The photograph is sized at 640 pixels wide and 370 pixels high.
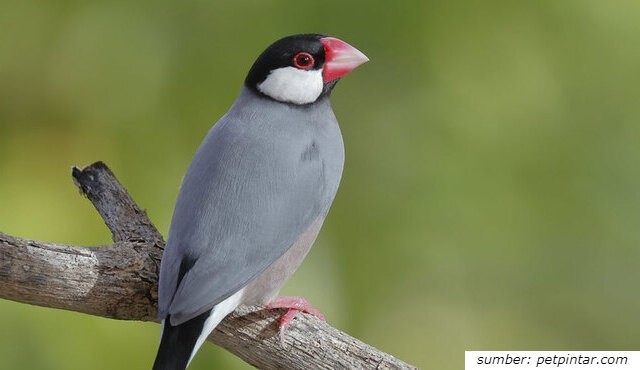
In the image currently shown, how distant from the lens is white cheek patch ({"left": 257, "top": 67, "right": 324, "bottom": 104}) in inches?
69.3

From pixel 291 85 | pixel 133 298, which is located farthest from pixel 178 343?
pixel 291 85

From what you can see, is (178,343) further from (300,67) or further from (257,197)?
(300,67)

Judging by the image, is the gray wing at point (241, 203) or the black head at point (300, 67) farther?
the black head at point (300, 67)

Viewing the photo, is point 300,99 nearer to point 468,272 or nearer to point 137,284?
point 137,284

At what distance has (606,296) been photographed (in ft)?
8.32

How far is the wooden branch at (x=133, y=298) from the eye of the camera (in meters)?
1.62

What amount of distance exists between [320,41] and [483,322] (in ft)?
3.31

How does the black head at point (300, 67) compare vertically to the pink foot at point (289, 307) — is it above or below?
above

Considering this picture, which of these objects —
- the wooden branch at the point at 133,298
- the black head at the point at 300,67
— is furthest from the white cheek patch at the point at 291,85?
the wooden branch at the point at 133,298

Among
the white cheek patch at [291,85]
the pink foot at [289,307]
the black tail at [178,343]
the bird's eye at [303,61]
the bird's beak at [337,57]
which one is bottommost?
the black tail at [178,343]

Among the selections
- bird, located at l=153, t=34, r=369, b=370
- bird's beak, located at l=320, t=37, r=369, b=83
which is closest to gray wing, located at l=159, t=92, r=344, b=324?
bird, located at l=153, t=34, r=369, b=370

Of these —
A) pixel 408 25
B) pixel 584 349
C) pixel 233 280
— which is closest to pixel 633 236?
pixel 584 349

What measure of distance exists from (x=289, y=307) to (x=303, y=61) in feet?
1.46

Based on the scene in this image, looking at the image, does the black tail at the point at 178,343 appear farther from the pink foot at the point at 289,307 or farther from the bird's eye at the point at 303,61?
the bird's eye at the point at 303,61
